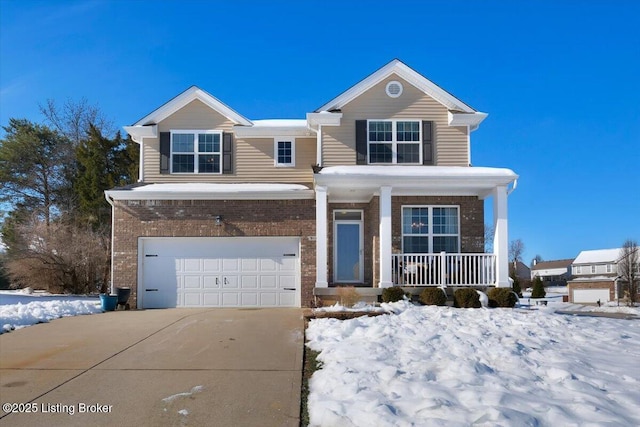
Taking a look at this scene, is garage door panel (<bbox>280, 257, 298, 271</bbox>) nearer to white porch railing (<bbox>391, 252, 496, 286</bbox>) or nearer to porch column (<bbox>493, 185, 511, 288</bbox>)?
white porch railing (<bbox>391, 252, 496, 286</bbox>)

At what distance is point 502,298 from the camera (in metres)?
12.2

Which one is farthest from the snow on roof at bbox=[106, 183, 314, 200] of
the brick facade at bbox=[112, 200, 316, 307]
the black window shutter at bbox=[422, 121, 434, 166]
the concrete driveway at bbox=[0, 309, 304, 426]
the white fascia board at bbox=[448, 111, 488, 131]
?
the white fascia board at bbox=[448, 111, 488, 131]

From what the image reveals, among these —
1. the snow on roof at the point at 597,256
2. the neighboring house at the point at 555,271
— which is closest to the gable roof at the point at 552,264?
the neighboring house at the point at 555,271

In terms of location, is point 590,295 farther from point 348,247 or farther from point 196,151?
point 196,151

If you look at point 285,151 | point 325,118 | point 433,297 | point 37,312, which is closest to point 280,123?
point 285,151

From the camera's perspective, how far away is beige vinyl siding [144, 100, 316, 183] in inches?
612

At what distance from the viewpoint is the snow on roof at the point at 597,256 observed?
5981 cm

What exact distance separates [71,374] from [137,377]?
1.01 meters

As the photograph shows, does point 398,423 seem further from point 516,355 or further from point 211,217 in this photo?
point 211,217

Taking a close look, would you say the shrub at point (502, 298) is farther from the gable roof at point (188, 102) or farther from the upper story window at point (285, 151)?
the gable roof at point (188, 102)

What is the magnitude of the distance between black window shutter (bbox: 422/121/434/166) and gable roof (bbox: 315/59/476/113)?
901 mm

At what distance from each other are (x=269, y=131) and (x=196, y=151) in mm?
2430

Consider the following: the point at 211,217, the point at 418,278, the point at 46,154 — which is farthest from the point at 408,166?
the point at 46,154

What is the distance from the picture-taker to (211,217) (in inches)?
551
